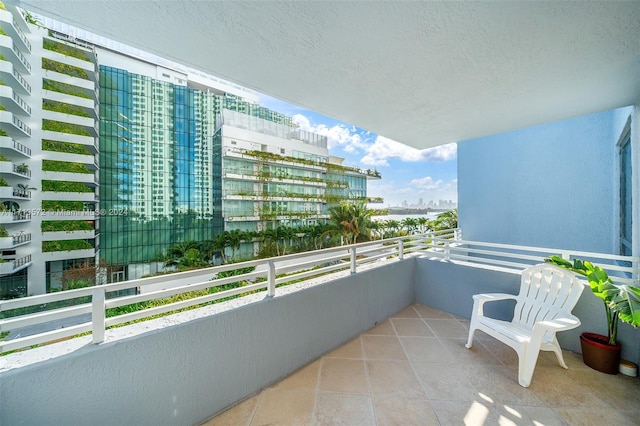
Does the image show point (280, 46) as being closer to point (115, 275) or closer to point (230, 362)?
point (230, 362)

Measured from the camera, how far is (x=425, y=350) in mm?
2566

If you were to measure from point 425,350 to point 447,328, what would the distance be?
0.72 m

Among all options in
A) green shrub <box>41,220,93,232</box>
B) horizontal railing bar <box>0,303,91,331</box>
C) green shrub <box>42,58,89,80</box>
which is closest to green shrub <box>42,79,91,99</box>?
green shrub <box>42,58,89,80</box>

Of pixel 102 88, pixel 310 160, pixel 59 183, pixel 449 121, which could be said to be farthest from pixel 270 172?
pixel 449 121

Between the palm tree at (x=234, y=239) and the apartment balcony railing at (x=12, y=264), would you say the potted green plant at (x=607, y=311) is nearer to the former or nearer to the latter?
the apartment balcony railing at (x=12, y=264)

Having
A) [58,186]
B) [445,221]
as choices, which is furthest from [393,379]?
[445,221]

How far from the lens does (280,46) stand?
1.51 m

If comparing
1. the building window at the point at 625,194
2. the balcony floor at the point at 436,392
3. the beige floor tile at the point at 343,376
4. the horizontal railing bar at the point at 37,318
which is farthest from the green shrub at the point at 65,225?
the building window at the point at 625,194

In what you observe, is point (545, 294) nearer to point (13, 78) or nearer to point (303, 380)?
point (303, 380)

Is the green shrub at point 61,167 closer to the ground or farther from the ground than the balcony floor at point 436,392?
farther from the ground

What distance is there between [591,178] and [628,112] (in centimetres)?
138

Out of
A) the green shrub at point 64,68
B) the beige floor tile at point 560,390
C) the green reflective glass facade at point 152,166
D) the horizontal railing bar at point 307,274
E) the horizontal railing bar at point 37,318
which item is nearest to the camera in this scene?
the horizontal railing bar at point 37,318

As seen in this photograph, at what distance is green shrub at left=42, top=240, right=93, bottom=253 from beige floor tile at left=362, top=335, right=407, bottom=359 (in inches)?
216

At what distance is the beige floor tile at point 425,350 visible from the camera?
2422 millimetres
